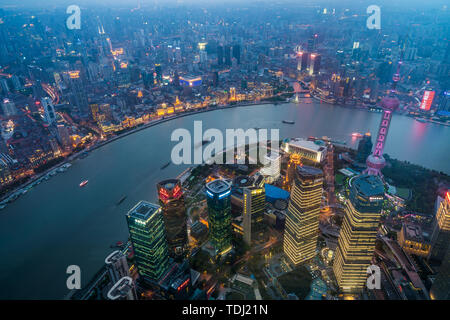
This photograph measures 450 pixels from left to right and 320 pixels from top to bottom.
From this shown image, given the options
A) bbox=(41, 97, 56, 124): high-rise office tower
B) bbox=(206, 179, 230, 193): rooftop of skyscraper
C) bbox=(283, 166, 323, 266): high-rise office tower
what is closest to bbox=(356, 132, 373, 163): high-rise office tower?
bbox=(283, 166, 323, 266): high-rise office tower

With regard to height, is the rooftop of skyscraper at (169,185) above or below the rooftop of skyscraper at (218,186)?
below

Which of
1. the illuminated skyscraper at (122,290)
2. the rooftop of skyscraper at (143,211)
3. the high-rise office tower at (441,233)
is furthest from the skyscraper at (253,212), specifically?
the high-rise office tower at (441,233)

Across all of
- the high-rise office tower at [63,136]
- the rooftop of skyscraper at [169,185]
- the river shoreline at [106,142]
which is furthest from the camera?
the high-rise office tower at [63,136]

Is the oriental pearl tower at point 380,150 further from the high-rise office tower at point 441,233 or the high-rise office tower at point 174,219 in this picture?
the high-rise office tower at point 174,219
